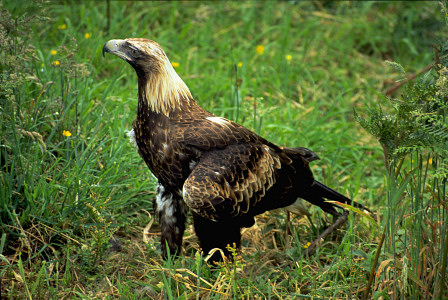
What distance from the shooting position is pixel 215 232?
3.38m

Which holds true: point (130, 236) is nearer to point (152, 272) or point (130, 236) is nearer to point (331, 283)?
point (152, 272)

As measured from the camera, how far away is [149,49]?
10.8 ft

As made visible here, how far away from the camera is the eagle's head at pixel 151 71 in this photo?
10.8 feet

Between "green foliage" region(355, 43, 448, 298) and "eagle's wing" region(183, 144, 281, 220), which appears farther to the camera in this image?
"eagle's wing" region(183, 144, 281, 220)

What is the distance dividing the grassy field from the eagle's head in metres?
0.62

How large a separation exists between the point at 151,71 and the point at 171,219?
0.94m

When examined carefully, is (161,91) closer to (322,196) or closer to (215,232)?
(215,232)

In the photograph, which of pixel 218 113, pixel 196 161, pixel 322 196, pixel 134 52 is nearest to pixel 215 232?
pixel 196 161

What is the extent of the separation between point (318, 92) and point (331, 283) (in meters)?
2.81

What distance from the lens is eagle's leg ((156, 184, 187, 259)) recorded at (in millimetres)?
3541

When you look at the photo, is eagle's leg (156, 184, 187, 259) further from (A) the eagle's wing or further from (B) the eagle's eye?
(B) the eagle's eye

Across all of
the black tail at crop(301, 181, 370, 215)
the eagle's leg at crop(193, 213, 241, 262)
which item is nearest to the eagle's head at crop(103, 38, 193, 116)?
the eagle's leg at crop(193, 213, 241, 262)

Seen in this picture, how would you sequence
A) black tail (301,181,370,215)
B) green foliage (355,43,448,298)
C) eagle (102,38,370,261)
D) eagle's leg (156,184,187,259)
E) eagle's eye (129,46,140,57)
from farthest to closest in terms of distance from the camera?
black tail (301,181,370,215)
eagle's leg (156,184,187,259)
eagle's eye (129,46,140,57)
eagle (102,38,370,261)
green foliage (355,43,448,298)

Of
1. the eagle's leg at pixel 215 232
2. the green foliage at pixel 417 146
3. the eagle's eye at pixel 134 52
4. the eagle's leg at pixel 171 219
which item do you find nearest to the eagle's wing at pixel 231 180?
the eagle's leg at pixel 215 232
